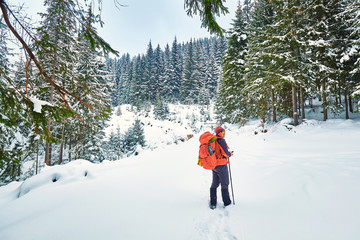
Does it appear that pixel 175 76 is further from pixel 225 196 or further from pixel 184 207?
pixel 184 207

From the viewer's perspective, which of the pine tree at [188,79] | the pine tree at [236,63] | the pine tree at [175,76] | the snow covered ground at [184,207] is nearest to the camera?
the snow covered ground at [184,207]

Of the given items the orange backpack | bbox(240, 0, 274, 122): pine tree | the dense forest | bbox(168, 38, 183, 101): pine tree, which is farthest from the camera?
bbox(168, 38, 183, 101): pine tree

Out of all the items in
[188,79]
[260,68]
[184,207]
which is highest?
[188,79]

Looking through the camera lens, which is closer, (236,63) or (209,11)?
(209,11)

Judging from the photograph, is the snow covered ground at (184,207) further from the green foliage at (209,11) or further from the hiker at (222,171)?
the green foliage at (209,11)

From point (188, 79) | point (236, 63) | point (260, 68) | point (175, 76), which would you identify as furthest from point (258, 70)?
point (175, 76)

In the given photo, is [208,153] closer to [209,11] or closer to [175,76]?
[209,11]

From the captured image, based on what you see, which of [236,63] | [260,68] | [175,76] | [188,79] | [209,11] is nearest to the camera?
[209,11]

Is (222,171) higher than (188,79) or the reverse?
the reverse

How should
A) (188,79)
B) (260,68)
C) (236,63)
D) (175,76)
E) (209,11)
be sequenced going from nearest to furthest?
(209,11) < (260,68) < (236,63) < (188,79) < (175,76)

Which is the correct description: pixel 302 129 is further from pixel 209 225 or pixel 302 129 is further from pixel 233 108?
pixel 209 225

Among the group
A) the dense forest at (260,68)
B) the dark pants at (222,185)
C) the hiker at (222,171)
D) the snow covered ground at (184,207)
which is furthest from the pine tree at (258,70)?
the dark pants at (222,185)

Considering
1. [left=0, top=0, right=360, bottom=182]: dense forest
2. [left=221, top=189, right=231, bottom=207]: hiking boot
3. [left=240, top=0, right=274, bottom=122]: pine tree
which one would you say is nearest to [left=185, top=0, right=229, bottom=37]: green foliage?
[left=0, top=0, right=360, bottom=182]: dense forest

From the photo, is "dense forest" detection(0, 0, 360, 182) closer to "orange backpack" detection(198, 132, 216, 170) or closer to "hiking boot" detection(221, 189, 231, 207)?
"orange backpack" detection(198, 132, 216, 170)
